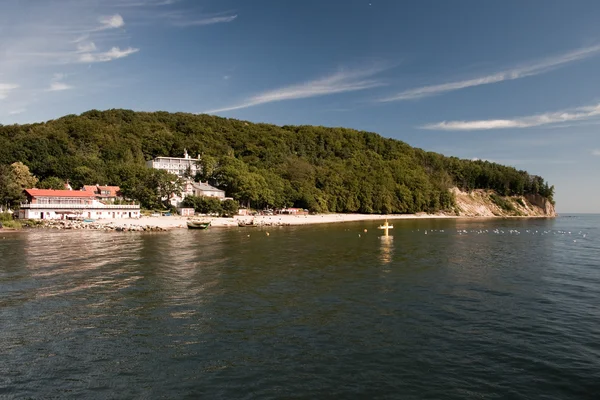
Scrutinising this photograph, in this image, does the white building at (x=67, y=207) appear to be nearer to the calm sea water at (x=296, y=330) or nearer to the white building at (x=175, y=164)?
the calm sea water at (x=296, y=330)

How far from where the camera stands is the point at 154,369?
14586 mm

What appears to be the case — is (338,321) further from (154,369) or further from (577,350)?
(577,350)

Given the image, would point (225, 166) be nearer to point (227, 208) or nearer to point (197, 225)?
point (227, 208)

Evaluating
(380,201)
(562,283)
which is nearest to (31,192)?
(562,283)

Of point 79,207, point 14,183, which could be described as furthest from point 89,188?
point 14,183

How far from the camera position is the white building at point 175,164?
5925 inches

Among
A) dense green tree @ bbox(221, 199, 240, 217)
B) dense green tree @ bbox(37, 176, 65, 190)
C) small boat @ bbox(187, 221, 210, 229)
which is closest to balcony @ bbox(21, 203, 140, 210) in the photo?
A: dense green tree @ bbox(37, 176, 65, 190)

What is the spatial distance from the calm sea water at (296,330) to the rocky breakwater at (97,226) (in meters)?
34.5

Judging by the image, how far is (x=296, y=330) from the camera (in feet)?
61.6

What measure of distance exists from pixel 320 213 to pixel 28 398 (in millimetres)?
125142

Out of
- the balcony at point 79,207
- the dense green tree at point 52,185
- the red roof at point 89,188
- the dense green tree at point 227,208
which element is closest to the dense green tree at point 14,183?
the balcony at point 79,207

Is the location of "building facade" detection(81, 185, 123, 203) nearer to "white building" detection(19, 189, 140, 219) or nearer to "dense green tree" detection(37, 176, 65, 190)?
"white building" detection(19, 189, 140, 219)

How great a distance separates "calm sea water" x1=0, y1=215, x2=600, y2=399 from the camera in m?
13.5

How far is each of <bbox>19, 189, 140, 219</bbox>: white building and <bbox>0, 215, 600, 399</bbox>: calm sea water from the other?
5357cm
